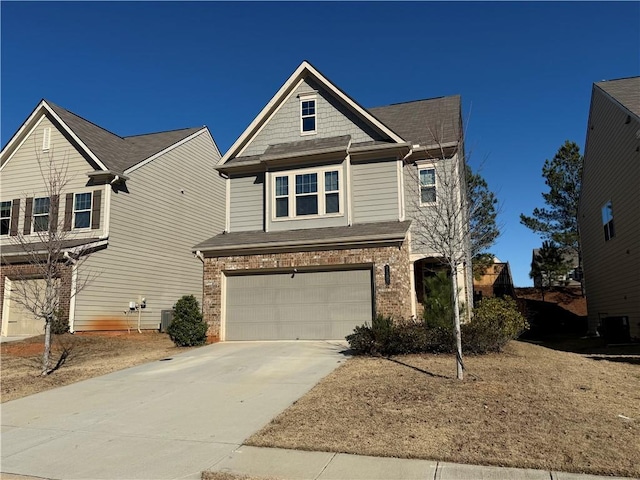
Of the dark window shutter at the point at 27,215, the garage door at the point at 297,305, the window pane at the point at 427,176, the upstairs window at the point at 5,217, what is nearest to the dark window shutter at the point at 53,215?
the garage door at the point at 297,305

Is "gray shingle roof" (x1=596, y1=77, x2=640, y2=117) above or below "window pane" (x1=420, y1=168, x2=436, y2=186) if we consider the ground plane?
above

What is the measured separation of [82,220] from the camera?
62.7 ft

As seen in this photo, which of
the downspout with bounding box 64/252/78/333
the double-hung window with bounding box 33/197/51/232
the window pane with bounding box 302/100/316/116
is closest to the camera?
the downspout with bounding box 64/252/78/333

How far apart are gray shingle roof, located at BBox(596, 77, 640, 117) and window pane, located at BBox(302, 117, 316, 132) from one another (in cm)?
1003

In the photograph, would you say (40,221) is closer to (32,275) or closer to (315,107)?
(32,275)

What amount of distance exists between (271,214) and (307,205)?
132 cm

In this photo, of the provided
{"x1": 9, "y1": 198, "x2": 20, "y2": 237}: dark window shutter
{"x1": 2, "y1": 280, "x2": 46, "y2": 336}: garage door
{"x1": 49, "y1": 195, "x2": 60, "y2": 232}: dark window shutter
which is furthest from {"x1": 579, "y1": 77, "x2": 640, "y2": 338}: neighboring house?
{"x1": 9, "y1": 198, "x2": 20, "y2": 237}: dark window shutter

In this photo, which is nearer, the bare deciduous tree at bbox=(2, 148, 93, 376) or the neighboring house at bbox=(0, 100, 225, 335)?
the bare deciduous tree at bbox=(2, 148, 93, 376)

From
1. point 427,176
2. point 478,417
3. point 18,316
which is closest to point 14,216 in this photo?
point 18,316

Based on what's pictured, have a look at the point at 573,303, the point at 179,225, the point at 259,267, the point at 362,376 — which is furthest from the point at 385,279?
the point at 573,303

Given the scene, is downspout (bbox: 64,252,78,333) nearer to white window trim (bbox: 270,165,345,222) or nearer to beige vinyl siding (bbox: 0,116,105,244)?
beige vinyl siding (bbox: 0,116,105,244)

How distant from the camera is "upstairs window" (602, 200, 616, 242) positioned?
17906 millimetres

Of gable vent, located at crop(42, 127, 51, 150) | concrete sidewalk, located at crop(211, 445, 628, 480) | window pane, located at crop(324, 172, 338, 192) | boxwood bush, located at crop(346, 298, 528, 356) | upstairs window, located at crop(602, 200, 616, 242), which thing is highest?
gable vent, located at crop(42, 127, 51, 150)

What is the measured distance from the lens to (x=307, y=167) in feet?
54.0
